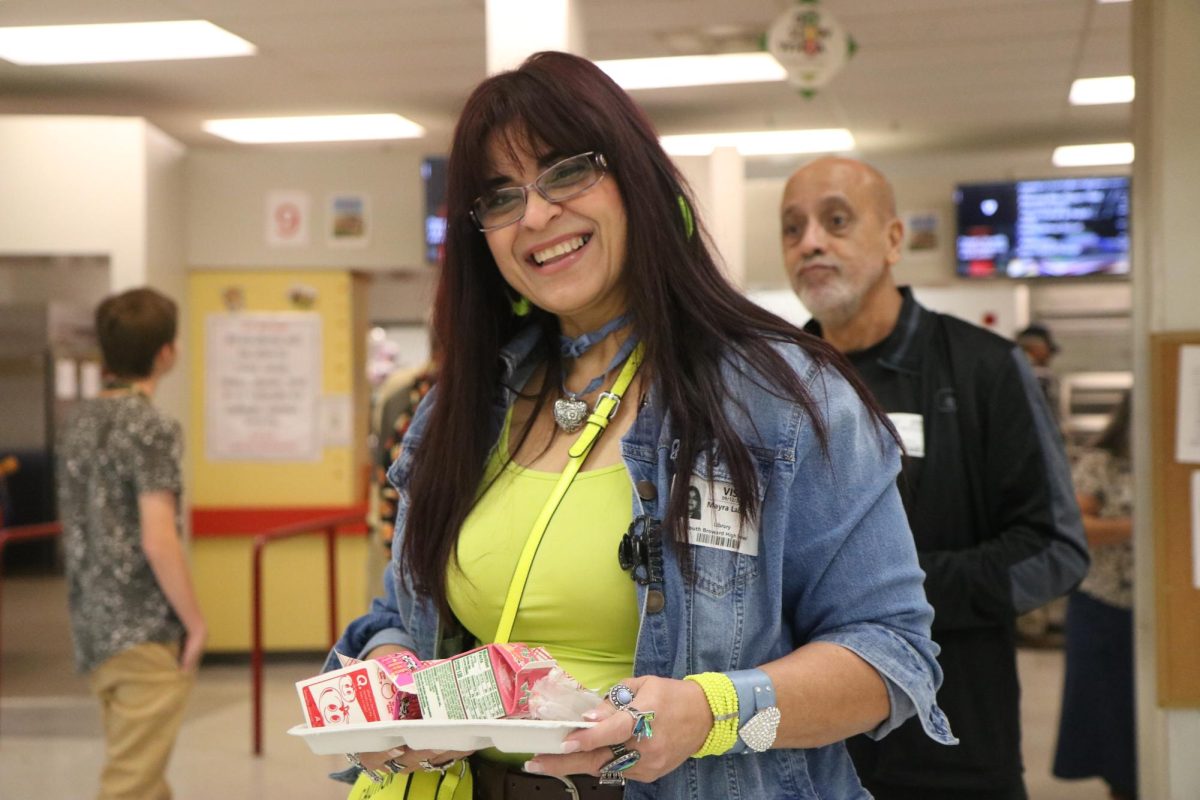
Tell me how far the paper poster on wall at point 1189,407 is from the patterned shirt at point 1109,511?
1.69m

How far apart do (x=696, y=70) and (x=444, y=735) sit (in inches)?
242

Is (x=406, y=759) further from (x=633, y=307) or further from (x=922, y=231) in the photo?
(x=922, y=231)

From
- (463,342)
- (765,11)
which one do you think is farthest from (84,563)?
(765,11)

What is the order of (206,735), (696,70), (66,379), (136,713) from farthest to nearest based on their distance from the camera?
1. (66,379)
2. (696,70)
3. (206,735)
4. (136,713)

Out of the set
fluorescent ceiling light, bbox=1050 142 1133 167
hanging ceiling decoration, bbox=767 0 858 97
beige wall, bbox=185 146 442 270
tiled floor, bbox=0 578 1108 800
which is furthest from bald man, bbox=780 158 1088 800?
fluorescent ceiling light, bbox=1050 142 1133 167

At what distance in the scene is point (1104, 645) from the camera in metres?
4.77

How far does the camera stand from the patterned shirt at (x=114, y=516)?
3957mm

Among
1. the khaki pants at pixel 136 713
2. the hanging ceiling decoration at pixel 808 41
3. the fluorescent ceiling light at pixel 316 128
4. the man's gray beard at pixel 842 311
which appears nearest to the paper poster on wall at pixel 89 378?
the fluorescent ceiling light at pixel 316 128

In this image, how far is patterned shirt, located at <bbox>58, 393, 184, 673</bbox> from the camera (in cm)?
396

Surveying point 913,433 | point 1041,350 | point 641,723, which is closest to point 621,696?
point 641,723

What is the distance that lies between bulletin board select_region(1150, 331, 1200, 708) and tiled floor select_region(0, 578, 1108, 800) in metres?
2.26

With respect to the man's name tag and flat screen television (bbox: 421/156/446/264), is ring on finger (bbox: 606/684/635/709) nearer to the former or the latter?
the man's name tag

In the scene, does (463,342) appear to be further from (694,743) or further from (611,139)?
(694,743)

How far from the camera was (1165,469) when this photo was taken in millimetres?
3035
